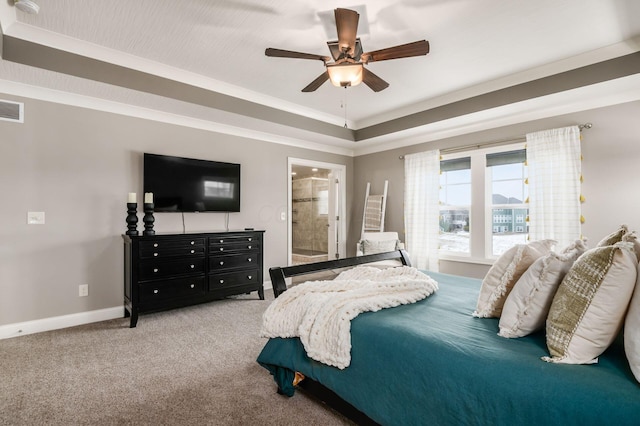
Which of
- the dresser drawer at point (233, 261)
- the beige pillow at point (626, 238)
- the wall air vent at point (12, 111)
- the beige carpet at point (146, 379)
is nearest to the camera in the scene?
the beige pillow at point (626, 238)

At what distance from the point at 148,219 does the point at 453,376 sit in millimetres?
3314

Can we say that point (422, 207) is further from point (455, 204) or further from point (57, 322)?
point (57, 322)

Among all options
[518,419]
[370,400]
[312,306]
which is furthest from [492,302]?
[312,306]

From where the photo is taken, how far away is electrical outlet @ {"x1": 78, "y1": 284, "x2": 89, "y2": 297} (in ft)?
11.0

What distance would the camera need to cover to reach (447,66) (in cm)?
327

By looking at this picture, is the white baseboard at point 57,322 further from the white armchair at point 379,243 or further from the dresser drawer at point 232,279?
the white armchair at point 379,243

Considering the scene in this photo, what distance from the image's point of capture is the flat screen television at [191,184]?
12.2ft

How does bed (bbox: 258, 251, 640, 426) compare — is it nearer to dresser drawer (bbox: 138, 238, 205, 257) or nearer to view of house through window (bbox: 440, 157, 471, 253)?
dresser drawer (bbox: 138, 238, 205, 257)

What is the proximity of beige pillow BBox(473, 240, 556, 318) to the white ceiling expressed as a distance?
186 centimetres

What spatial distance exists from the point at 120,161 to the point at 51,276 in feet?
4.46

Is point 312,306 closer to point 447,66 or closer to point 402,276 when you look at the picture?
point 402,276

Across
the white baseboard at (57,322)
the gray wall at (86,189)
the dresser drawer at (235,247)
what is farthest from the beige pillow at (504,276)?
the white baseboard at (57,322)

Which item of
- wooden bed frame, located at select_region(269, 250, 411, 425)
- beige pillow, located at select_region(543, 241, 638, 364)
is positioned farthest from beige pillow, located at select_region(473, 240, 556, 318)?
wooden bed frame, located at select_region(269, 250, 411, 425)

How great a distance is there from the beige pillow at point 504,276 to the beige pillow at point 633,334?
0.49 metres
